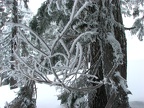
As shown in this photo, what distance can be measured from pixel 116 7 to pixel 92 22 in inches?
20.2

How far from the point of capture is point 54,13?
724 cm

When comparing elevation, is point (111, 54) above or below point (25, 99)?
above

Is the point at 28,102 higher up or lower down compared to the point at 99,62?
lower down

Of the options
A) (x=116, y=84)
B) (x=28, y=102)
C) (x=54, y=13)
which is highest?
(x=54, y=13)

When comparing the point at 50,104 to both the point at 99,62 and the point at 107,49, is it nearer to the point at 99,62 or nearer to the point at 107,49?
the point at 99,62

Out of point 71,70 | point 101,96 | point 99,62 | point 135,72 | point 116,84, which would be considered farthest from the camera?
point 135,72

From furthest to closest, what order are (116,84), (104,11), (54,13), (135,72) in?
(135,72) < (54,13) < (104,11) < (116,84)

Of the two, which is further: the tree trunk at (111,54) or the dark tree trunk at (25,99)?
the dark tree trunk at (25,99)

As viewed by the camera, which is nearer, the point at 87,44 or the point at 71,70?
the point at 71,70

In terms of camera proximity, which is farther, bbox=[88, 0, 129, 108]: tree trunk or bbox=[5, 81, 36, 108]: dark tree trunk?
bbox=[5, 81, 36, 108]: dark tree trunk

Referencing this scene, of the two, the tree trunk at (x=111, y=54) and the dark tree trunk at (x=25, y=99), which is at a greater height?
the tree trunk at (x=111, y=54)

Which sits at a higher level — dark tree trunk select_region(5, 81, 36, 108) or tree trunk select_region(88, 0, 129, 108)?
tree trunk select_region(88, 0, 129, 108)

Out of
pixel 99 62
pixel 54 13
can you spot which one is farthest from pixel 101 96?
pixel 54 13

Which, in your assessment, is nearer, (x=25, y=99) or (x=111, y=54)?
(x=111, y=54)
